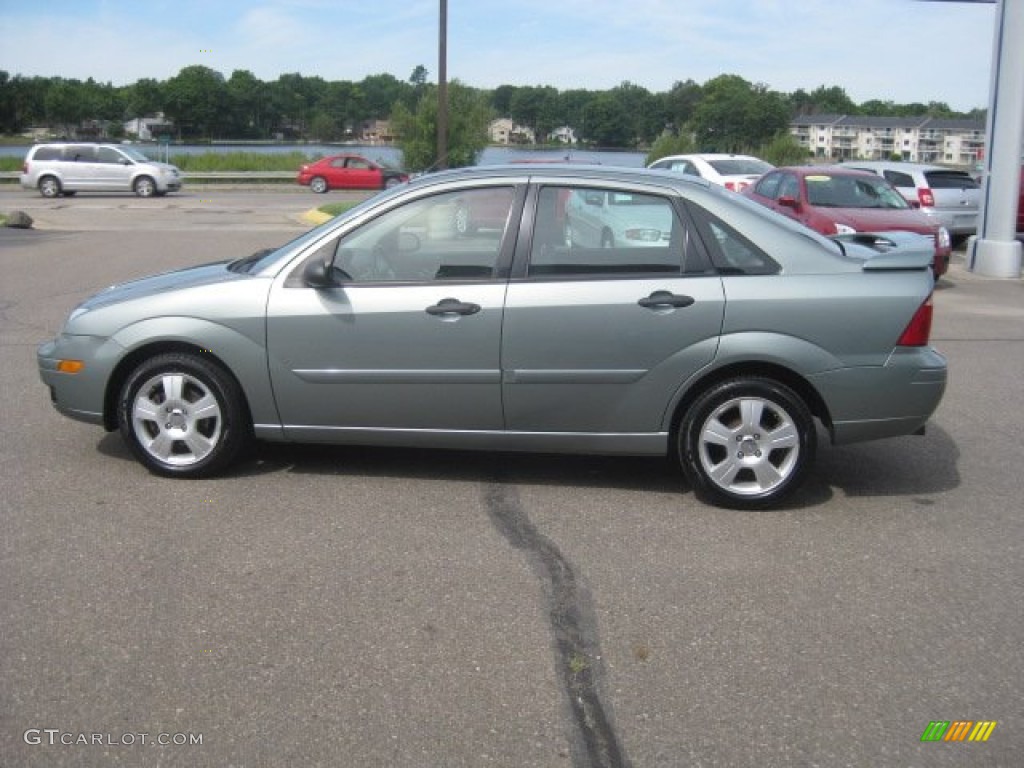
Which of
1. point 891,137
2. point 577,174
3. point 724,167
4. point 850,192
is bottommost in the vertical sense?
point 850,192

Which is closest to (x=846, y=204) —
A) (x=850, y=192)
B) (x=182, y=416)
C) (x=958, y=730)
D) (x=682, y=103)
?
(x=850, y=192)

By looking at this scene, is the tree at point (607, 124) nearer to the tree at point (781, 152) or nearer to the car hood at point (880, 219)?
the car hood at point (880, 219)

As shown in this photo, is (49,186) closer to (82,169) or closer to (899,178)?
(82,169)

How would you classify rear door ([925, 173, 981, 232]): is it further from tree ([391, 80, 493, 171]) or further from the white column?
tree ([391, 80, 493, 171])

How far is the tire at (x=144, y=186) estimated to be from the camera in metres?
33.9

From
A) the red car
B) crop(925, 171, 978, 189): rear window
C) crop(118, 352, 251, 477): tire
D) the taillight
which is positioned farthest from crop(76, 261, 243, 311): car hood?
the red car

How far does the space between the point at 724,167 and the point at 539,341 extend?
15.5m

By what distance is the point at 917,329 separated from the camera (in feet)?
16.7

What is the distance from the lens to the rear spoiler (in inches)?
203

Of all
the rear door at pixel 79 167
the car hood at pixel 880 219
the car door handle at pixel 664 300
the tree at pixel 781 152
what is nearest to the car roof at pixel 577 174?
the car door handle at pixel 664 300

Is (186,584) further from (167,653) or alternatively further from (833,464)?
(833,464)

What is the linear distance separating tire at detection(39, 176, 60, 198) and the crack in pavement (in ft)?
106

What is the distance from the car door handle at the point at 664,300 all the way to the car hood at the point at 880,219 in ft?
26.7

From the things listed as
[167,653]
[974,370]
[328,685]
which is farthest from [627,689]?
[974,370]
